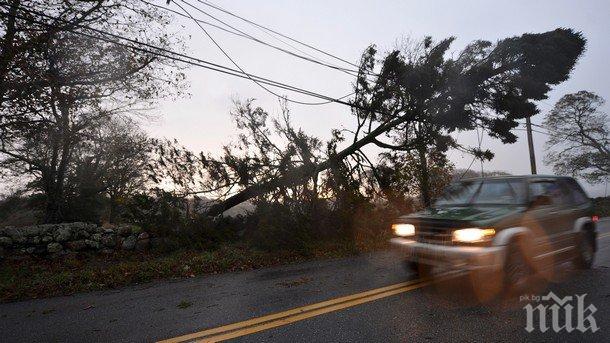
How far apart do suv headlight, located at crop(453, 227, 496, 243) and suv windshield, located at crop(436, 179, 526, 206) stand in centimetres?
110

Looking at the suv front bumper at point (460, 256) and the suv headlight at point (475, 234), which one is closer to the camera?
the suv front bumper at point (460, 256)

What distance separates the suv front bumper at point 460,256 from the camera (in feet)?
14.9

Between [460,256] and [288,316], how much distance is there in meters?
2.49

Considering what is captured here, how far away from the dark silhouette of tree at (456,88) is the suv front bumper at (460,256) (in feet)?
27.3

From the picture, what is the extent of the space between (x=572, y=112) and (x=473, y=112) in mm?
36098

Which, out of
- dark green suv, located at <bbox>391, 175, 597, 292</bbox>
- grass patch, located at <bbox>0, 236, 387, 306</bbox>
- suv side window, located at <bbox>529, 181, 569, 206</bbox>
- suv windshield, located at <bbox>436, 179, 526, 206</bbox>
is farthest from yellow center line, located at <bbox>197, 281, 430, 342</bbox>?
grass patch, located at <bbox>0, 236, 387, 306</bbox>

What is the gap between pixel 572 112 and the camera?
3972 centimetres

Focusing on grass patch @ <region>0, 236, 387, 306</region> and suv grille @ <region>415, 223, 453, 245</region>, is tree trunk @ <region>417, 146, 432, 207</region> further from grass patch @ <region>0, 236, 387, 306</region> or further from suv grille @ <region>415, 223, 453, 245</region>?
suv grille @ <region>415, 223, 453, 245</region>

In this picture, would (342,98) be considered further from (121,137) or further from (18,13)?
(121,137)

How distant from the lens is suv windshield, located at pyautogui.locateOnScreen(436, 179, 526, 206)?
5.54 metres

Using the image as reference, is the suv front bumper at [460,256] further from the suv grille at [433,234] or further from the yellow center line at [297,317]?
the yellow center line at [297,317]

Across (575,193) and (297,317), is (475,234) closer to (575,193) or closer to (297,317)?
(297,317)

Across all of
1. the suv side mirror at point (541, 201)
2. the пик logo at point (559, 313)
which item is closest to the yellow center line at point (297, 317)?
the пик logo at point (559, 313)

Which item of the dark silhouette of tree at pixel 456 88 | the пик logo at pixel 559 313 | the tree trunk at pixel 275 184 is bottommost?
the пик logo at pixel 559 313
